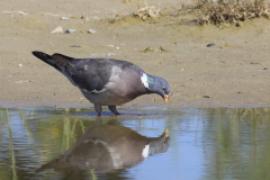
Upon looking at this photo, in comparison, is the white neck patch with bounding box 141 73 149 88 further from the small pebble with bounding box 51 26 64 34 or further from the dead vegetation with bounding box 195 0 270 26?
the small pebble with bounding box 51 26 64 34

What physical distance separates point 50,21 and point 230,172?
7911 mm

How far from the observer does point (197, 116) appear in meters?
8.62

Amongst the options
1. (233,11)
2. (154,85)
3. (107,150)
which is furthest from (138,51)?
(107,150)

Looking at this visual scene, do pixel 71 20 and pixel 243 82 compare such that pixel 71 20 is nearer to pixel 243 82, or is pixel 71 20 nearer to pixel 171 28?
pixel 171 28

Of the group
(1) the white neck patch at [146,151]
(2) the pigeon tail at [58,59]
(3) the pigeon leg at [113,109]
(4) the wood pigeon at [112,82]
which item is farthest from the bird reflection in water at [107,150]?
(2) the pigeon tail at [58,59]

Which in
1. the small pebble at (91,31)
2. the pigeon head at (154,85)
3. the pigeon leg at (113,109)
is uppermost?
the small pebble at (91,31)

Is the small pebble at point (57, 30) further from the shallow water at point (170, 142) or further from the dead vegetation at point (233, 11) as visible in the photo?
the shallow water at point (170, 142)

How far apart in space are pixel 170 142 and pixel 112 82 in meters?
1.35

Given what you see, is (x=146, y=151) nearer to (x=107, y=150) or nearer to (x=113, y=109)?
(x=107, y=150)

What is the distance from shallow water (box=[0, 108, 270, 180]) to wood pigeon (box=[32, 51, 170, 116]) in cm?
19

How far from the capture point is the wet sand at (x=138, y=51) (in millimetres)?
9750

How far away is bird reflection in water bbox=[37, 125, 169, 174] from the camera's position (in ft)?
21.5

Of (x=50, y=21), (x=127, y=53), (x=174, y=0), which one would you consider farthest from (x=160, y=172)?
(x=174, y=0)

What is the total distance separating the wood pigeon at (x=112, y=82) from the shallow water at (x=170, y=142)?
19cm
